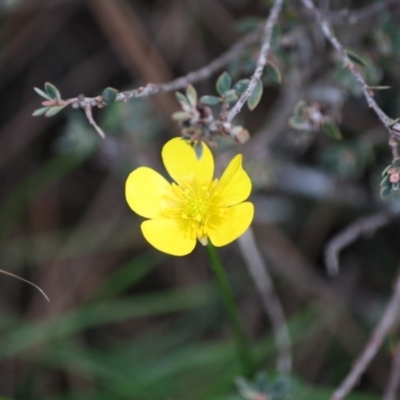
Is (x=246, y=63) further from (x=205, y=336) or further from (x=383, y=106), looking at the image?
(x=205, y=336)

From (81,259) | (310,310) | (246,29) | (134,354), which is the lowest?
(310,310)

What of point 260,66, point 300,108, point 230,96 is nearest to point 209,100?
point 230,96

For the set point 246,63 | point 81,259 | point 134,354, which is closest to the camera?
point 246,63

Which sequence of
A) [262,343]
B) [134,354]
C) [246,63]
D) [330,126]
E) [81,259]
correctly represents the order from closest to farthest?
[330,126], [246,63], [262,343], [134,354], [81,259]

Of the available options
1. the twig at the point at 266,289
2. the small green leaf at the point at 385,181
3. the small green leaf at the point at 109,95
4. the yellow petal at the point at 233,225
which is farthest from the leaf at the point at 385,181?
the twig at the point at 266,289

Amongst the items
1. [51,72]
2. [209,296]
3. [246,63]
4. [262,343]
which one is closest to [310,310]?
[262,343]

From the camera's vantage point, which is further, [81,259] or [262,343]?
[81,259]

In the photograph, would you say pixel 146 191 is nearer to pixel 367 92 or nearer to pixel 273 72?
pixel 273 72

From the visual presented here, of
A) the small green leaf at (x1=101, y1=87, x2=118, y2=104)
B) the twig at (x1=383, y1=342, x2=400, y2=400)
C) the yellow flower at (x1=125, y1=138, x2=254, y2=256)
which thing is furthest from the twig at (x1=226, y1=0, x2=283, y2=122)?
the twig at (x1=383, y1=342, x2=400, y2=400)
